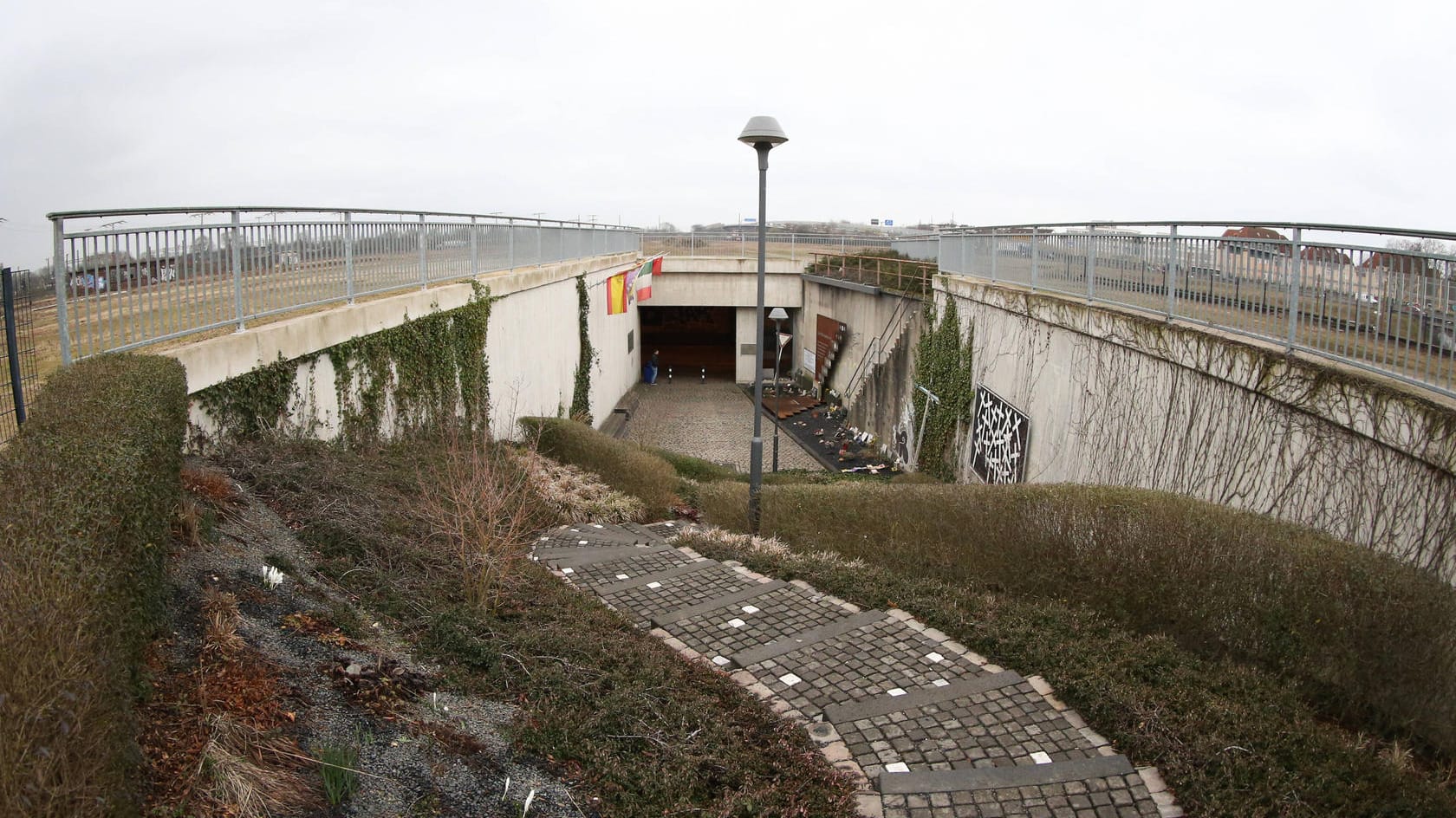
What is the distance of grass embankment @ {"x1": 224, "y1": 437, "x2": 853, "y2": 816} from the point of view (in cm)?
420

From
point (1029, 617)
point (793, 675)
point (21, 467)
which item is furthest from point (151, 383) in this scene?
point (1029, 617)

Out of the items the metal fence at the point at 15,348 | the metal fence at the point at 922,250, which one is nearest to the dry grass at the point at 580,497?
the metal fence at the point at 15,348

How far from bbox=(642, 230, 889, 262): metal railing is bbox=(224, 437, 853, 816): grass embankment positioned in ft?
88.0

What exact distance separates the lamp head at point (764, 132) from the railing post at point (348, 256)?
13.5 ft

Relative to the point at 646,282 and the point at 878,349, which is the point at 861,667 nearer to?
the point at 878,349

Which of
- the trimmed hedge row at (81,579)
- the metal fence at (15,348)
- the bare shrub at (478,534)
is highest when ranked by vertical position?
the metal fence at (15,348)

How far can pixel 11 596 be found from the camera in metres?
2.92

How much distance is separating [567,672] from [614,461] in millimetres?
8226

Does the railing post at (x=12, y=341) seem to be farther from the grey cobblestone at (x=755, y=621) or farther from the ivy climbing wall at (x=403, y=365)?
the grey cobblestone at (x=755, y=621)

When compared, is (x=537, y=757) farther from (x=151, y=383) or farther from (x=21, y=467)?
(x=151, y=383)

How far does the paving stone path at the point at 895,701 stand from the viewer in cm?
424

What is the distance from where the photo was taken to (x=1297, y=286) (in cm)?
689

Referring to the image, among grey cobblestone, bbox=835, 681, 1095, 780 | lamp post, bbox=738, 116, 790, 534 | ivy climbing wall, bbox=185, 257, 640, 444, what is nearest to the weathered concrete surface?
grey cobblestone, bbox=835, 681, 1095, 780

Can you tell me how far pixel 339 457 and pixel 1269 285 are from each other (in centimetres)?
825
